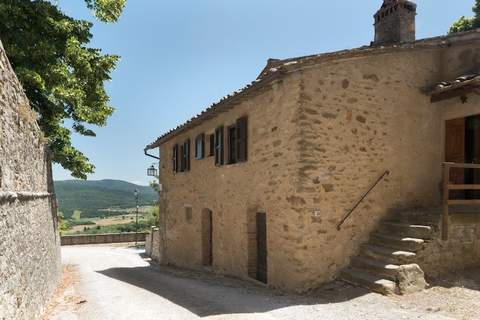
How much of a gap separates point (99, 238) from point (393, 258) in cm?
3170

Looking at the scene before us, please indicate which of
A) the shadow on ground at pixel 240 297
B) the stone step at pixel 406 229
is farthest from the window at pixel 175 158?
the stone step at pixel 406 229

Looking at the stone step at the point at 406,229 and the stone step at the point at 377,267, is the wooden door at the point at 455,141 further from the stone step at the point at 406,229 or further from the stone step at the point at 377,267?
the stone step at the point at 377,267

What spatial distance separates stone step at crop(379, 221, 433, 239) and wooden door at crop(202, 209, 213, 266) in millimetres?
6400

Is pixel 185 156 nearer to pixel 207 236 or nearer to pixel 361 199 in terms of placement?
pixel 207 236

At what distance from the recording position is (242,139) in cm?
1026

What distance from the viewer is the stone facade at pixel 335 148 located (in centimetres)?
799

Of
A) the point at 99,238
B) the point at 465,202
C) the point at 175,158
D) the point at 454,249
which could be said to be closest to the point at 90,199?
the point at 99,238

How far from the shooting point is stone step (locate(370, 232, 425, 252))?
762 cm

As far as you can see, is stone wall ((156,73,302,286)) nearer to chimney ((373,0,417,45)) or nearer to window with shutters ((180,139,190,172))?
window with shutters ((180,139,190,172))

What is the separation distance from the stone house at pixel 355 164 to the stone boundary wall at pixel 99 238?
26542mm

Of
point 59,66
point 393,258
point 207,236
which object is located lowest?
point 207,236

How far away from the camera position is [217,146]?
1180 cm

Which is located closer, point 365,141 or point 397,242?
point 397,242

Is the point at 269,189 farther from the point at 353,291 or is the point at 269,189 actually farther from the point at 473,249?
the point at 473,249
